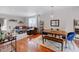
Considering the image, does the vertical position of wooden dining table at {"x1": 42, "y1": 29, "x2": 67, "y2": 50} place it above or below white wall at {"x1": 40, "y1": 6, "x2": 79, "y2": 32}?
below

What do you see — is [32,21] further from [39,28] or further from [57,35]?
[57,35]

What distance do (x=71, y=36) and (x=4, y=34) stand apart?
3.09ft

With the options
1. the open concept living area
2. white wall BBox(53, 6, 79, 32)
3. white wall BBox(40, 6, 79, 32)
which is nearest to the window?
the open concept living area

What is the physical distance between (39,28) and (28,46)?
30 cm

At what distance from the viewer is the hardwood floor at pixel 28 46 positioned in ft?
6.13

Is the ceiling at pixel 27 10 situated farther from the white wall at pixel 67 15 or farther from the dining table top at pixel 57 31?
the dining table top at pixel 57 31

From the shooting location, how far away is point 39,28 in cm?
189

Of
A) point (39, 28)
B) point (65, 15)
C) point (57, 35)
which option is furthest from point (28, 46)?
point (65, 15)

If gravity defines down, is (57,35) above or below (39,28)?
below

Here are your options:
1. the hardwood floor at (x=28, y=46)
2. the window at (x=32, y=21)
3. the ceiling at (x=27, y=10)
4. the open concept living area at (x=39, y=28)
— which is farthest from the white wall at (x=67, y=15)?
the hardwood floor at (x=28, y=46)

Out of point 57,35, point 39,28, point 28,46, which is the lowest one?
point 28,46

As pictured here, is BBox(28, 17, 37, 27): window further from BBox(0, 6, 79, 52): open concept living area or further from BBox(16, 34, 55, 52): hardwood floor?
BBox(16, 34, 55, 52): hardwood floor

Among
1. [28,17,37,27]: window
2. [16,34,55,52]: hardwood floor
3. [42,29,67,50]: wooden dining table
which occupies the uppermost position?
[28,17,37,27]: window

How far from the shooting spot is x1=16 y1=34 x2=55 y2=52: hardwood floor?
1870mm
